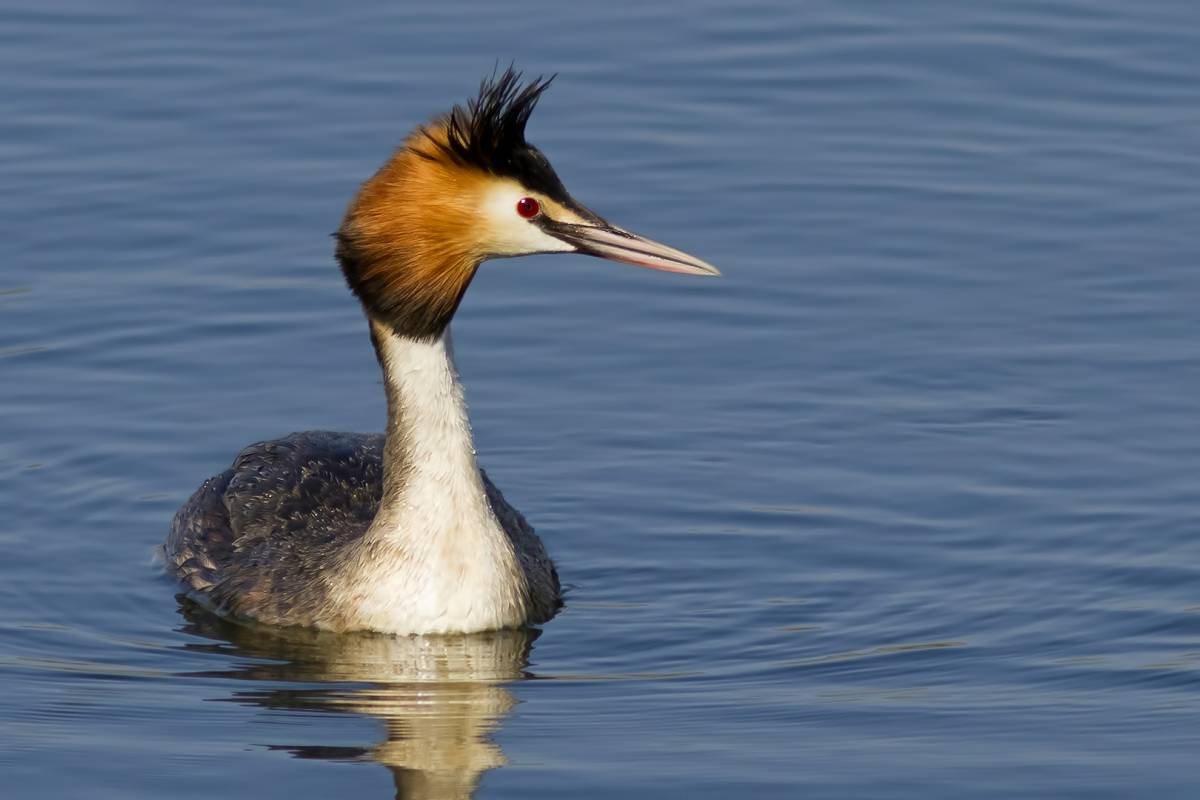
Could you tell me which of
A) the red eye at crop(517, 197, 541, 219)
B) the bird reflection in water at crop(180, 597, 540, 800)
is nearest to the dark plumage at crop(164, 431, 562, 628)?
the bird reflection in water at crop(180, 597, 540, 800)

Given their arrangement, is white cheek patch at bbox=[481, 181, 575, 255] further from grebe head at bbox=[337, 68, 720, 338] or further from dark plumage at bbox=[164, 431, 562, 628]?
dark plumage at bbox=[164, 431, 562, 628]

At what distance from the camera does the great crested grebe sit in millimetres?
11531

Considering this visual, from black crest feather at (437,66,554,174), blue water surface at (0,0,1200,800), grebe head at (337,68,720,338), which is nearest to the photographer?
blue water surface at (0,0,1200,800)

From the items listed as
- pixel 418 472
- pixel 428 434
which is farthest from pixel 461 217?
pixel 418 472

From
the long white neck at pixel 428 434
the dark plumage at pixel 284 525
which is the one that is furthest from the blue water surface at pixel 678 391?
the long white neck at pixel 428 434

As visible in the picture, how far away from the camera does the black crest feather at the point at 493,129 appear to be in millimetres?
11312

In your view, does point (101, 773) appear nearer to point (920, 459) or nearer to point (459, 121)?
point (459, 121)

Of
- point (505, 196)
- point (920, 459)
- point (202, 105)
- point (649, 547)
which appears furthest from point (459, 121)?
point (202, 105)

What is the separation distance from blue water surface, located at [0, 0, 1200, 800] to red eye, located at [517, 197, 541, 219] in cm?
192

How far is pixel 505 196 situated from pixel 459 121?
37cm

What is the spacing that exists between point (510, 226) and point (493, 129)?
423mm

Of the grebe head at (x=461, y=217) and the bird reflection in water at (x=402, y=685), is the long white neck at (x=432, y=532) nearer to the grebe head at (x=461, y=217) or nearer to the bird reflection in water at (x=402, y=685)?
the bird reflection in water at (x=402, y=685)

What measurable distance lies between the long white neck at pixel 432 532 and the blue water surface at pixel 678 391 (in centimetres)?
21

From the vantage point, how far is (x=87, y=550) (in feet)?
43.6
